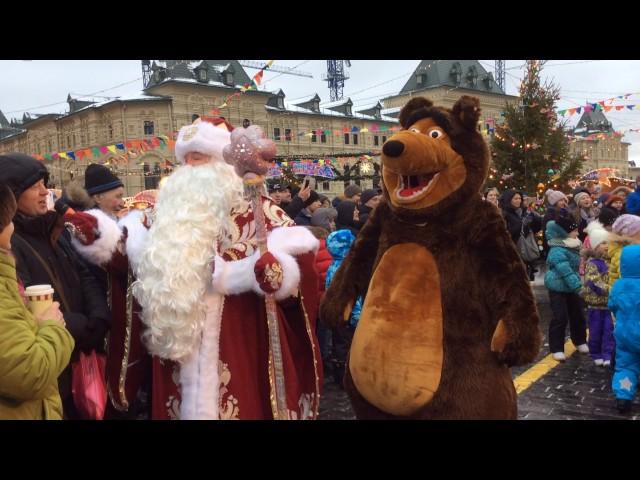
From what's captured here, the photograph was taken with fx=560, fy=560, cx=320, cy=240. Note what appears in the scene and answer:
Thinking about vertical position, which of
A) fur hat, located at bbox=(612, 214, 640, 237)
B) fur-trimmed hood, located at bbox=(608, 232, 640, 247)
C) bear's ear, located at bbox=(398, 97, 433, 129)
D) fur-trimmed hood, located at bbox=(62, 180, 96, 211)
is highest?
bear's ear, located at bbox=(398, 97, 433, 129)

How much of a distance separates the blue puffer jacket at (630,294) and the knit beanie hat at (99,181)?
4.04m

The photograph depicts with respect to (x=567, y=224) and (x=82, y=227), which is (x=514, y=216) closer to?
(x=567, y=224)

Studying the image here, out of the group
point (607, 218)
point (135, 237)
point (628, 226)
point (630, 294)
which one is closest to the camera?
point (135, 237)

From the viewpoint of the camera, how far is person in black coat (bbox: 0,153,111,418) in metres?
2.67

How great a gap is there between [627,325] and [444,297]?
237 cm

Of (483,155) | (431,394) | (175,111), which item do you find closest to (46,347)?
(431,394)

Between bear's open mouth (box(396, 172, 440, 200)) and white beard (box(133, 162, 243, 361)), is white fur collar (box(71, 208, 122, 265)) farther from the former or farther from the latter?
bear's open mouth (box(396, 172, 440, 200))

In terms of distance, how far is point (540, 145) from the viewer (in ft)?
39.7

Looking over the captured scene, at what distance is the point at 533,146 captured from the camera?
39.7ft

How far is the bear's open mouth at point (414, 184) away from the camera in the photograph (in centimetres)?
282

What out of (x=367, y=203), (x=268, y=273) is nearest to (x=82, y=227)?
(x=268, y=273)

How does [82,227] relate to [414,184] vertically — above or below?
below

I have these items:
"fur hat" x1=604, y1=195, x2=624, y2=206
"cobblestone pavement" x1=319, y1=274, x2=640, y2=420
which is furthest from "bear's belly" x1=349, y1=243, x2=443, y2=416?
"fur hat" x1=604, y1=195, x2=624, y2=206
